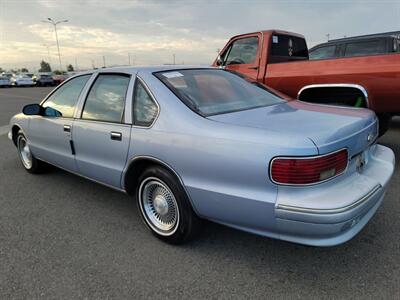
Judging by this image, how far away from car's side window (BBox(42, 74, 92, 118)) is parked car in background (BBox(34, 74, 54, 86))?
117ft

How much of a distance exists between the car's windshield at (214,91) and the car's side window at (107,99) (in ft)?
1.39

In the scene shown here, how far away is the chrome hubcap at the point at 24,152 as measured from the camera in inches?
201

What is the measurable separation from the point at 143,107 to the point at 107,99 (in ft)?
1.97

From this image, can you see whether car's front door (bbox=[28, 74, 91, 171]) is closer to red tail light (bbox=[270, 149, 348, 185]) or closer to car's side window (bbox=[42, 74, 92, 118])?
car's side window (bbox=[42, 74, 92, 118])

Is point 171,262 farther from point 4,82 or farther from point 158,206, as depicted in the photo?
point 4,82

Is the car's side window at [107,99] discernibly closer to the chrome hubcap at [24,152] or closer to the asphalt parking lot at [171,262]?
the asphalt parking lot at [171,262]

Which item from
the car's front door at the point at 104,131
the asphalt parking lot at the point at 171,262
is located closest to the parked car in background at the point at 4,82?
the asphalt parking lot at the point at 171,262

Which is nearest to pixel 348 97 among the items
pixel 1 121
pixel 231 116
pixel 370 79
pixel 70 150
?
pixel 370 79

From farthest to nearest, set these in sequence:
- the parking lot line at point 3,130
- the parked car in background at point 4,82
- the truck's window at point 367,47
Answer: the parked car in background at point 4,82
the parking lot line at point 3,130
the truck's window at point 367,47

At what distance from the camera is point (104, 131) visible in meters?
3.39

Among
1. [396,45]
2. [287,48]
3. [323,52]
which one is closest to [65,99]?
[287,48]

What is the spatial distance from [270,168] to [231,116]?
64cm

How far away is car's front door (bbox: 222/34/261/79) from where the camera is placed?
20.3ft

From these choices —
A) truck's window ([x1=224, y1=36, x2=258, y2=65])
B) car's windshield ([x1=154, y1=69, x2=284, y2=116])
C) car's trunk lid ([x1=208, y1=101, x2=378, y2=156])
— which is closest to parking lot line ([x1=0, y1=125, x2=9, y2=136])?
truck's window ([x1=224, y1=36, x2=258, y2=65])
